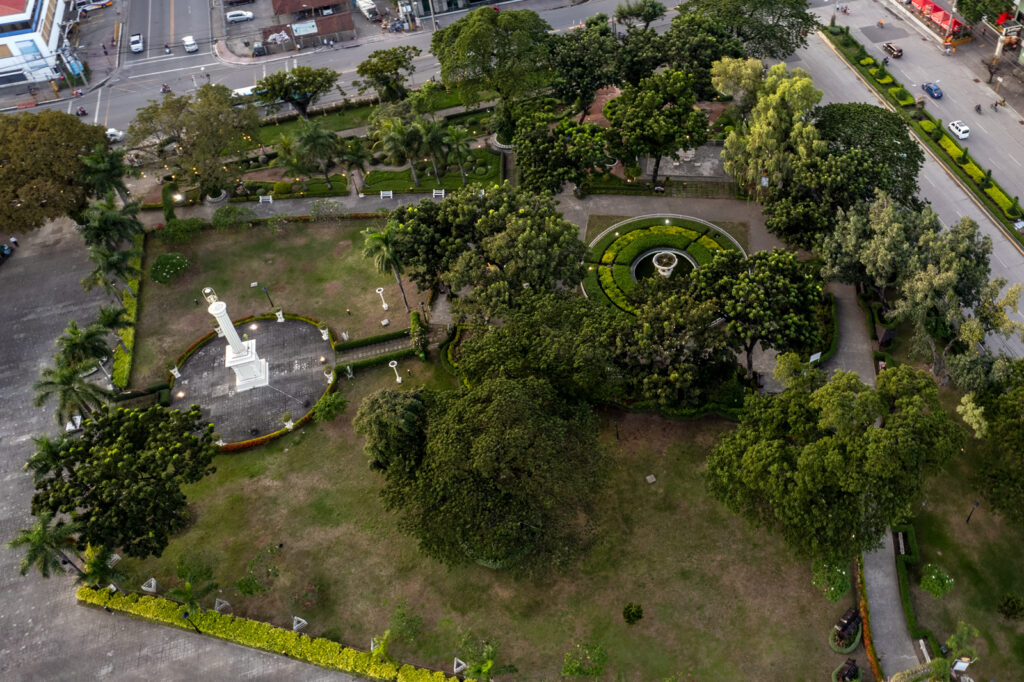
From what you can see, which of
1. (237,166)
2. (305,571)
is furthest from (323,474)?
(237,166)

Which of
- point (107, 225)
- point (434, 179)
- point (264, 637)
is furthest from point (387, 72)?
point (264, 637)

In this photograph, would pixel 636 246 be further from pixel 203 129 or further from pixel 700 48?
pixel 203 129

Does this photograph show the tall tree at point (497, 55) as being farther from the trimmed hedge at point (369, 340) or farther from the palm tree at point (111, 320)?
the palm tree at point (111, 320)

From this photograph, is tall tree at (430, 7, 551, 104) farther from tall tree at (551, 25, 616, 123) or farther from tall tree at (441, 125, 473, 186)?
tall tree at (441, 125, 473, 186)

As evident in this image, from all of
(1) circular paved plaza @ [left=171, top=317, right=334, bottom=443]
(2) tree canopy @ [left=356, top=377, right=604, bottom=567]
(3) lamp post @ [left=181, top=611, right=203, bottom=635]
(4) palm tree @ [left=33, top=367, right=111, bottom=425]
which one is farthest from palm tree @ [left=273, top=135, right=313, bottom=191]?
(3) lamp post @ [left=181, top=611, right=203, bottom=635]

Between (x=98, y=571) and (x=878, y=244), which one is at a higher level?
(x=878, y=244)

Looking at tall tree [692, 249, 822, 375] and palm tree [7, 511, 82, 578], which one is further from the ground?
tall tree [692, 249, 822, 375]

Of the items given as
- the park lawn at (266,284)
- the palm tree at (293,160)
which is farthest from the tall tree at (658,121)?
the palm tree at (293,160)

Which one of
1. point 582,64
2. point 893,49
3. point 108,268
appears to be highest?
point 893,49
